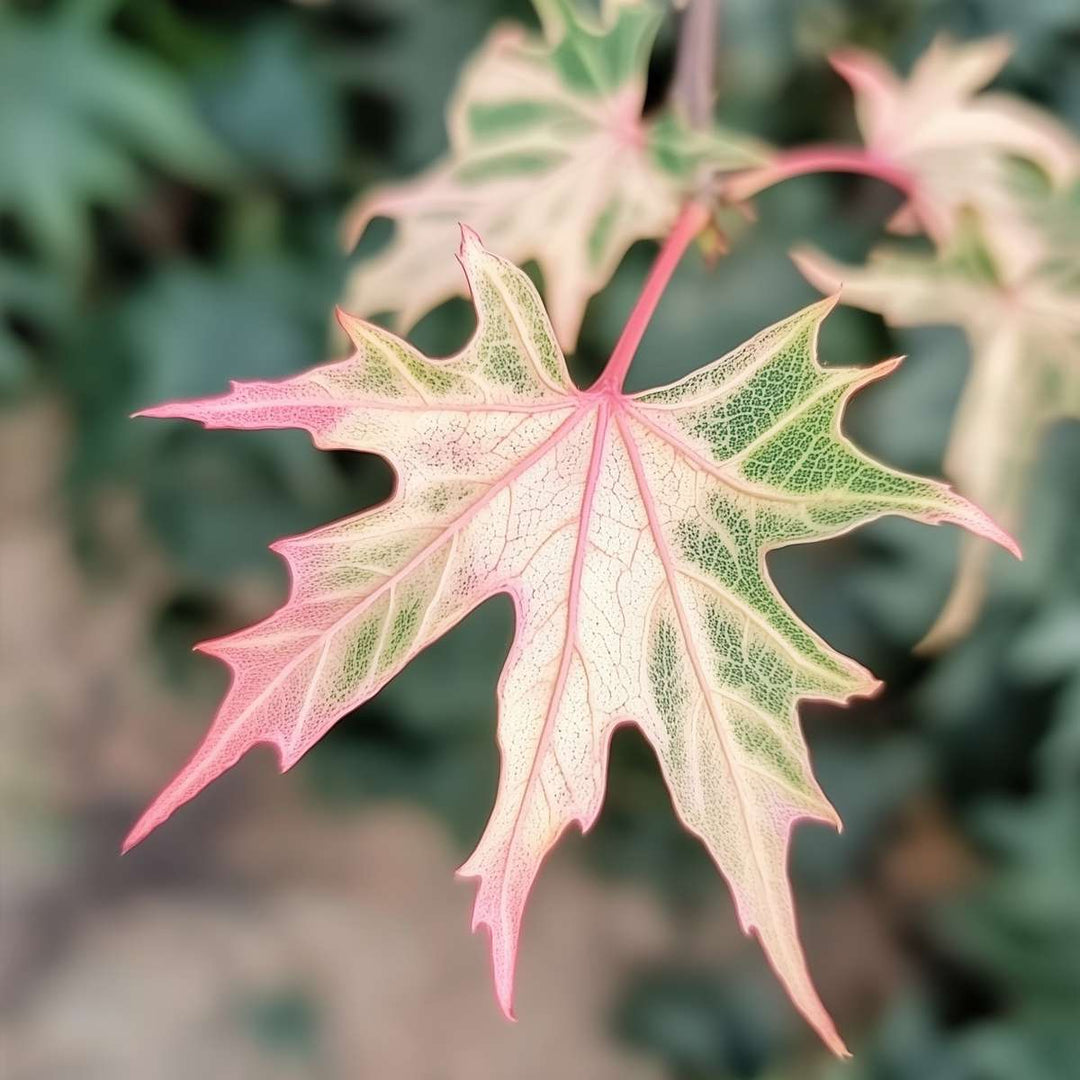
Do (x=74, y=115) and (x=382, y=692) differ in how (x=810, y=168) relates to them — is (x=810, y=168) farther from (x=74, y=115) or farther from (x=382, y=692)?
(x=382, y=692)

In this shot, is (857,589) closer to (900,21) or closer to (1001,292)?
(900,21)

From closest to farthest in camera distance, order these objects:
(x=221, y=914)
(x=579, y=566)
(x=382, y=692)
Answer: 1. (x=579, y=566)
2. (x=382, y=692)
3. (x=221, y=914)

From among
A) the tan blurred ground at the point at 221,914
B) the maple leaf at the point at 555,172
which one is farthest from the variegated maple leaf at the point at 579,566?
the tan blurred ground at the point at 221,914

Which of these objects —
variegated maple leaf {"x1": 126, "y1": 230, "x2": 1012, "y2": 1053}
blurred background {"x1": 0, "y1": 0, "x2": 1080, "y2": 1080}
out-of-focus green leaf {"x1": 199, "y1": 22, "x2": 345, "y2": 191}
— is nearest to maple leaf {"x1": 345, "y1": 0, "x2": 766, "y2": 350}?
variegated maple leaf {"x1": 126, "y1": 230, "x2": 1012, "y2": 1053}

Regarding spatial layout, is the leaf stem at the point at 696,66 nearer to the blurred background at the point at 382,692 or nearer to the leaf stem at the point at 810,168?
the leaf stem at the point at 810,168

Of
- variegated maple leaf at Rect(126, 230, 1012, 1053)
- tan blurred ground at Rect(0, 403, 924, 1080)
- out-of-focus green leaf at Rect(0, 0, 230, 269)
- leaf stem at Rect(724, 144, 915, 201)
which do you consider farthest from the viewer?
tan blurred ground at Rect(0, 403, 924, 1080)

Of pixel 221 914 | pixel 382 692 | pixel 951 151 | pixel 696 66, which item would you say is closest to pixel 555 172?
pixel 696 66

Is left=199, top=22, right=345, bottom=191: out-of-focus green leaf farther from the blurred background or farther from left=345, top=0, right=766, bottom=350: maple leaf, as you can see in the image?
left=345, top=0, right=766, bottom=350: maple leaf

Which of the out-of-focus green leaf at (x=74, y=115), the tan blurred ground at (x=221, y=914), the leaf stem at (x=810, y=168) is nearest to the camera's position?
the leaf stem at (x=810, y=168)
